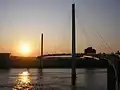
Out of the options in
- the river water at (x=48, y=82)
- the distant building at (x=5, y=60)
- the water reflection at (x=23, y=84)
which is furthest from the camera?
the distant building at (x=5, y=60)

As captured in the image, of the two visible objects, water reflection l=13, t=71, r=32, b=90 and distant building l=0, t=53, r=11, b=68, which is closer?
water reflection l=13, t=71, r=32, b=90

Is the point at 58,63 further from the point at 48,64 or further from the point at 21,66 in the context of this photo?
the point at 21,66

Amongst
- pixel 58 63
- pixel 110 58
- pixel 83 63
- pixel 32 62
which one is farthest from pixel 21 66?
pixel 110 58

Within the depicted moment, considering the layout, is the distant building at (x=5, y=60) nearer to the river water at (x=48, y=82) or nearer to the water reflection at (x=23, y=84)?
the river water at (x=48, y=82)

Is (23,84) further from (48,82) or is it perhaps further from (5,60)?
(5,60)

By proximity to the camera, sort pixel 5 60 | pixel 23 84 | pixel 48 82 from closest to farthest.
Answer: pixel 23 84
pixel 48 82
pixel 5 60

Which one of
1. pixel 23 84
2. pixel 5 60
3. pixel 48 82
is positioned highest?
pixel 5 60

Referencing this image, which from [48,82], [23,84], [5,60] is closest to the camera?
[23,84]

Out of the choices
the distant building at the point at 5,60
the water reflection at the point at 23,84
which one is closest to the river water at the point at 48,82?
the water reflection at the point at 23,84

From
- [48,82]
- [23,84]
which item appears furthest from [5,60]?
[23,84]

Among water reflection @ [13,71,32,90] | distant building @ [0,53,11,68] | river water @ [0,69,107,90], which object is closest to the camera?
water reflection @ [13,71,32,90]

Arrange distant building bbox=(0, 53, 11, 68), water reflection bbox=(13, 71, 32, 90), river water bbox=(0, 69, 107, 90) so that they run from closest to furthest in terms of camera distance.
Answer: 1. water reflection bbox=(13, 71, 32, 90)
2. river water bbox=(0, 69, 107, 90)
3. distant building bbox=(0, 53, 11, 68)

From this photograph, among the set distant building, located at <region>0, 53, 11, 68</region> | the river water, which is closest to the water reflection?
the river water

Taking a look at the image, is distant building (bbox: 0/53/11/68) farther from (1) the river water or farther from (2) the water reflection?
(2) the water reflection
